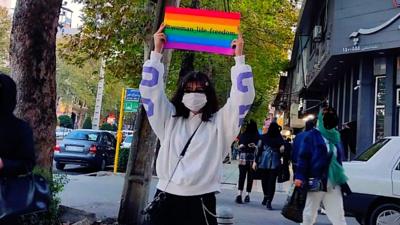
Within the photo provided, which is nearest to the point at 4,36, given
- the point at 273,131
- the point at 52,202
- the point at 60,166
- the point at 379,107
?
the point at 60,166

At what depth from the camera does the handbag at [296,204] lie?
21.2 ft

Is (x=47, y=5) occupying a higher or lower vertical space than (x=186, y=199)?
higher

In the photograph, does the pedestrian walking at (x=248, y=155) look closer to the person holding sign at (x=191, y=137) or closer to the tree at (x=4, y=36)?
the person holding sign at (x=191, y=137)

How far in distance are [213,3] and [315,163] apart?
1090 cm

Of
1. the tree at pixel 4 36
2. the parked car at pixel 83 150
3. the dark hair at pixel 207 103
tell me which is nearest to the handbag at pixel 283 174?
the dark hair at pixel 207 103

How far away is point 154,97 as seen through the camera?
3.66m

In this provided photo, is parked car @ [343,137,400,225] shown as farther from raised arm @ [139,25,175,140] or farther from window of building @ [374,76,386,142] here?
window of building @ [374,76,386,142]

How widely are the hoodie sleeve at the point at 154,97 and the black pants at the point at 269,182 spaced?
23.4 feet

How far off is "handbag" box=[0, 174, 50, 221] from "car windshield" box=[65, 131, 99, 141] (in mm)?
15759

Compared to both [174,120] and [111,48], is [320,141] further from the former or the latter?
[111,48]

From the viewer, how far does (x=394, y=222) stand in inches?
301

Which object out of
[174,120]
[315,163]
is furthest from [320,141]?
[174,120]

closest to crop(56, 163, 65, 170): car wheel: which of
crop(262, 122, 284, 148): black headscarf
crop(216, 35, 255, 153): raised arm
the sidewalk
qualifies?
the sidewalk

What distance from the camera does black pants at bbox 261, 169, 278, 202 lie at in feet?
34.5
